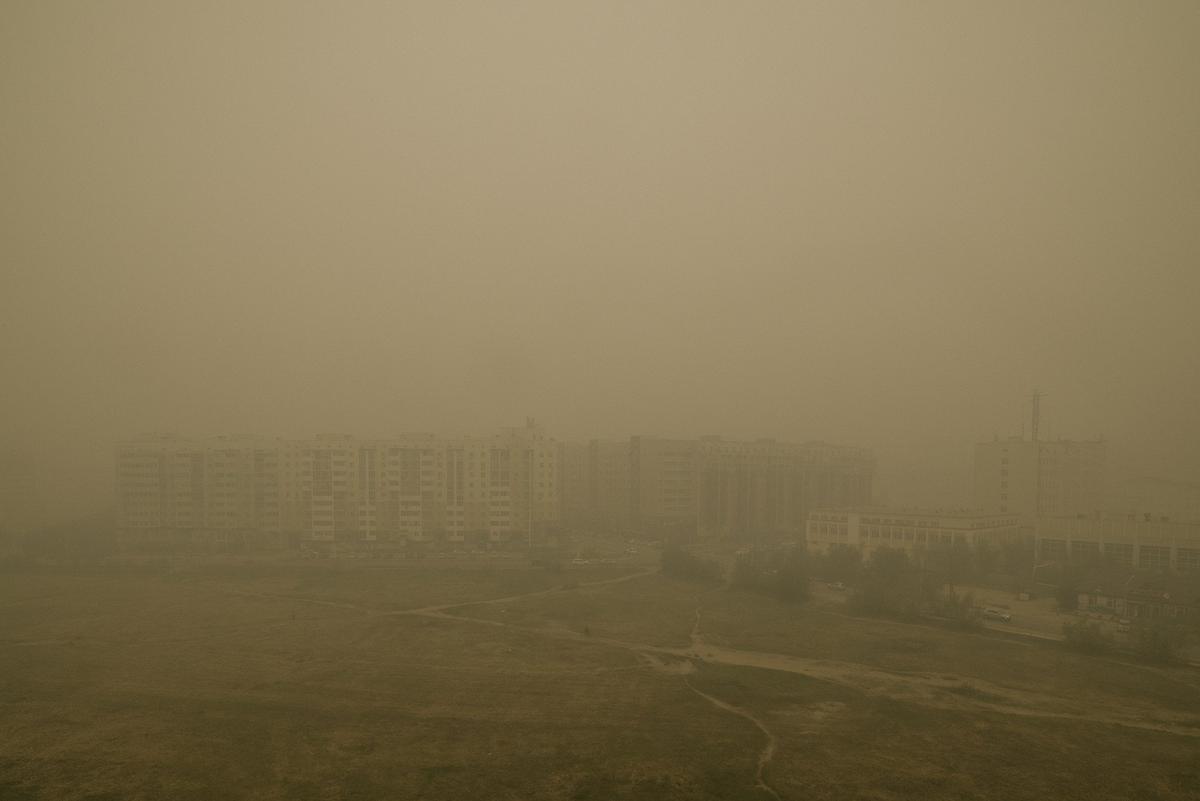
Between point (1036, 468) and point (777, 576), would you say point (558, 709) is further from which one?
point (1036, 468)

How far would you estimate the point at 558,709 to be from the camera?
381 inches

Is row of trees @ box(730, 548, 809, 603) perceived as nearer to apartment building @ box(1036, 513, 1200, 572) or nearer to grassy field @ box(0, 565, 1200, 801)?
grassy field @ box(0, 565, 1200, 801)

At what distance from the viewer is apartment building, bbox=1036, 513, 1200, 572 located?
61.7 ft

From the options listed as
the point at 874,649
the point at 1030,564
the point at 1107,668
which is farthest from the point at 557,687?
the point at 1030,564

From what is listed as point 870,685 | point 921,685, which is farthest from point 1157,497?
point 870,685

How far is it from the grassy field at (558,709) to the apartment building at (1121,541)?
868 centimetres

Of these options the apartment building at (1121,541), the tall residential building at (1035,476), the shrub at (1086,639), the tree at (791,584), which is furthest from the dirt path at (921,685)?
the tall residential building at (1035,476)

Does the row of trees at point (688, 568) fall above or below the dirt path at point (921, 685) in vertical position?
below

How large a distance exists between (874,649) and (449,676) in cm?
718

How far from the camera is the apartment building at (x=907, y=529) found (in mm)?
21641

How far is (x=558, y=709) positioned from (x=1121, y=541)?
17.8 metres

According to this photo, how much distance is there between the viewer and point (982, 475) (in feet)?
99.0

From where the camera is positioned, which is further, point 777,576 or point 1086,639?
point 777,576

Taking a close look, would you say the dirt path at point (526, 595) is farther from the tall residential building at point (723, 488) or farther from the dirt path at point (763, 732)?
the tall residential building at point (723, 488)
